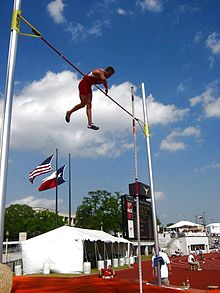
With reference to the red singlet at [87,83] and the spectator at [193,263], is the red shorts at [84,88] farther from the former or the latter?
the spectator at [193,263]

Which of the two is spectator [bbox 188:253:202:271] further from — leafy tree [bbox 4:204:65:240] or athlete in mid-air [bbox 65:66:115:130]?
leafy tree [bbox 4:204:65:240]

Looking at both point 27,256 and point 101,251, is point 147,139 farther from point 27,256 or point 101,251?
point 101,251

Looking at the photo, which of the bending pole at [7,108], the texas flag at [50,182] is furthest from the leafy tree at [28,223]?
the bending pole at [7,108]

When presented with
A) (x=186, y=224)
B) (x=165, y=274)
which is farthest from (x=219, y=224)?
(x=165, y=274)

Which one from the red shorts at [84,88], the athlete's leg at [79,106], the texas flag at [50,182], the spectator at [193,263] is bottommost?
the spectator at [193,263]

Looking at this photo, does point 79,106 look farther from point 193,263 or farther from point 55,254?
point 193,263

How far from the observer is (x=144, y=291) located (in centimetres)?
404

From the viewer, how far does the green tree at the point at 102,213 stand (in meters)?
38.1

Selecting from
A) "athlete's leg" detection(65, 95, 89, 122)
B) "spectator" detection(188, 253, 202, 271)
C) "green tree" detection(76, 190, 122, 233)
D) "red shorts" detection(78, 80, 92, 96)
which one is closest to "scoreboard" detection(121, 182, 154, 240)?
"spectator" detection(188, 253, 202, 271)

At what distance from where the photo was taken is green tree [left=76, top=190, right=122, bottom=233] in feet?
125

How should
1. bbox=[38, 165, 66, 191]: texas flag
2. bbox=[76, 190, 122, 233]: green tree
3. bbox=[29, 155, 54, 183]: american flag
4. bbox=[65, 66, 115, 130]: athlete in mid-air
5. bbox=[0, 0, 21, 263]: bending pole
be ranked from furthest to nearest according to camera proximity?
bbox=[76, 190, 122, 233]: green tree → bbox=[38, 165, 66, 191]: texas flag → bbox=[29, 155, 54, 183]: american flag → bbox=[65, 66, 115, 130]: athlete in mid-air → bbox=[0, 0, 21, 263]: bending pole

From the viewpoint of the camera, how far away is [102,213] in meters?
39.0

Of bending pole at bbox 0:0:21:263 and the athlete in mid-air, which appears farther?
the athlete in mid-air

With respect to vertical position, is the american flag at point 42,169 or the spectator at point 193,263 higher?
the american flag at point 42,169
